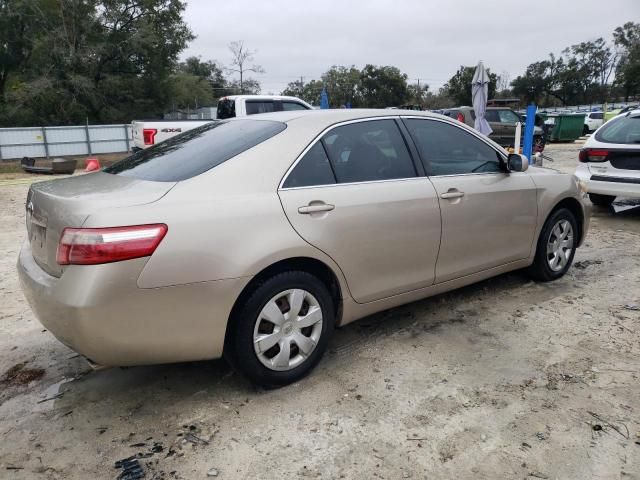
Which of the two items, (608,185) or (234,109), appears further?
(234,109)

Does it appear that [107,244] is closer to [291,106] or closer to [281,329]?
[281,329]

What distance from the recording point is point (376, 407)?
2818 millimetres

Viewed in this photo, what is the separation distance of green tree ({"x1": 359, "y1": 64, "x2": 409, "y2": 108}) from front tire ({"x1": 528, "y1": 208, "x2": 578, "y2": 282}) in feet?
175

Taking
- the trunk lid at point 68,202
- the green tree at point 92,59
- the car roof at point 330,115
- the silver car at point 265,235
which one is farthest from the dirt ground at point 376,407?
the green tree at point 92,59

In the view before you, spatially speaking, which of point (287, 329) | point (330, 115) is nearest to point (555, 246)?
point (330, 115)

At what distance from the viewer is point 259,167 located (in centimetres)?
287

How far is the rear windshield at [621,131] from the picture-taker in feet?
23.3

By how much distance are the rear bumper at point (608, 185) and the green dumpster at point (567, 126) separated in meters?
19.7

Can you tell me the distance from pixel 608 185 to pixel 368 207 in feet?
18.1

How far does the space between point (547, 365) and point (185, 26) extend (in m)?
35.9

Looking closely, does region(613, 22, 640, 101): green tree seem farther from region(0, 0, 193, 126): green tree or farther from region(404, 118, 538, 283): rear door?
region(404, 118, 538, 283): rear door

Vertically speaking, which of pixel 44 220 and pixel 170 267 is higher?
pixel 44 220

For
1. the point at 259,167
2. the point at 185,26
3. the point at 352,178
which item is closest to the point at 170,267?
the point at 259,167

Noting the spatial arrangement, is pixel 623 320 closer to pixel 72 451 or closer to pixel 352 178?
pixel 352 178
